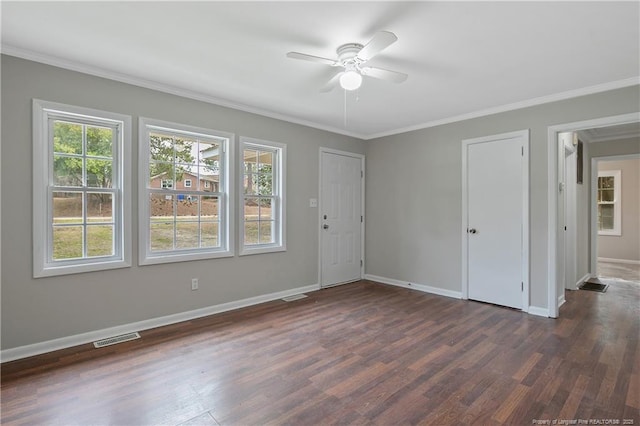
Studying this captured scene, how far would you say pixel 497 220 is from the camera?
13.2 feet

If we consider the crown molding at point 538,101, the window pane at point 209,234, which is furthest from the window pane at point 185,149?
the crown molding at point 538,101

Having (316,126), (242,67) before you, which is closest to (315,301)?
(316,126)

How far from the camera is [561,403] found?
2.04 metres

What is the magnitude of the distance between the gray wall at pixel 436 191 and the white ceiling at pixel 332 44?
0.80ft

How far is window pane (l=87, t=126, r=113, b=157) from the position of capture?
3.00 metres

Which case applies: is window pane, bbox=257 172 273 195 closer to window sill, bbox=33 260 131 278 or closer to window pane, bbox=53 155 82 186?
window sill, bbox=33 260 131 278

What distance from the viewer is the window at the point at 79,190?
2691 mm

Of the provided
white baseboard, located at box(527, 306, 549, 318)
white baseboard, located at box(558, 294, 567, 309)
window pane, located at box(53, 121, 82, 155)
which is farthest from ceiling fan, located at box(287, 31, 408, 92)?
white baseboard, located at box(558, 294, 567, 309)

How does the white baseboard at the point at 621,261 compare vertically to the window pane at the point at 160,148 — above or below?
below

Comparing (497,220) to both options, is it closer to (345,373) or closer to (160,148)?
(345,373)

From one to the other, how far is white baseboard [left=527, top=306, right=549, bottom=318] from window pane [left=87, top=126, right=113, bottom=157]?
4947mm

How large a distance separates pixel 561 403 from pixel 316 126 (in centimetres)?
409

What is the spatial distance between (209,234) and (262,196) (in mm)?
874

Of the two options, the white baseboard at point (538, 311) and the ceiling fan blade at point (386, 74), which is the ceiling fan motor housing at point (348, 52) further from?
the white baseboard at point (538, 311)
